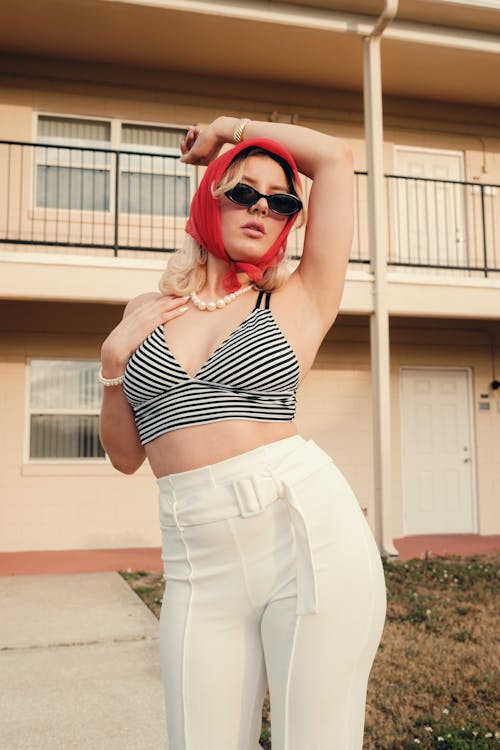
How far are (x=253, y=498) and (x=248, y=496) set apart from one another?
0.03 ft

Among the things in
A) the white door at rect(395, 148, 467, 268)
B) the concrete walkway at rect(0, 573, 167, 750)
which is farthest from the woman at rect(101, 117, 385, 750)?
the white door at rect(395, 148, 467, 268)

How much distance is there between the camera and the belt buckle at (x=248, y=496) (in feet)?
4.39

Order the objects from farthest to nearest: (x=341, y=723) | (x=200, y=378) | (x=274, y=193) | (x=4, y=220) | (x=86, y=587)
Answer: (x=4, y=220) → (x=86, y=587) → (x=274, y=193) → (x=200, y=378) → (x=341, y=723)

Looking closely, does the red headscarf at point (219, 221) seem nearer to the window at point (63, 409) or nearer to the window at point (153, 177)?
the window at point (63, 409)

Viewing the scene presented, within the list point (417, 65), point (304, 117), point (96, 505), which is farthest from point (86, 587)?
point (417, 65)

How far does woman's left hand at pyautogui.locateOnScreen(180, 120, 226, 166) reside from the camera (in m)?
1.70

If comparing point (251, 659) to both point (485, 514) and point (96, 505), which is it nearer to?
point (96, 505)

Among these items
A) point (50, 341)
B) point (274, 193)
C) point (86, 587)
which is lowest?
point (86, 587)

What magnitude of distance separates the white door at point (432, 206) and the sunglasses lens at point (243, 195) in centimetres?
932

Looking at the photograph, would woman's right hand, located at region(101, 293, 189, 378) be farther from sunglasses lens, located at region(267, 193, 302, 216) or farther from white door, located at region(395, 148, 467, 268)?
white door, located at region(395, 148, 467, 268)

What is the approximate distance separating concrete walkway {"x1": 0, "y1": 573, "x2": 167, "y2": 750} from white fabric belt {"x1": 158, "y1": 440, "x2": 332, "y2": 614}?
6.89 feet

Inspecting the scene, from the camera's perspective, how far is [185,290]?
5.18 feet

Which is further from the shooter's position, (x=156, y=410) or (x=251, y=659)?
(x=156, y=410)

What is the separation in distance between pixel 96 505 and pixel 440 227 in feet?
20.9
